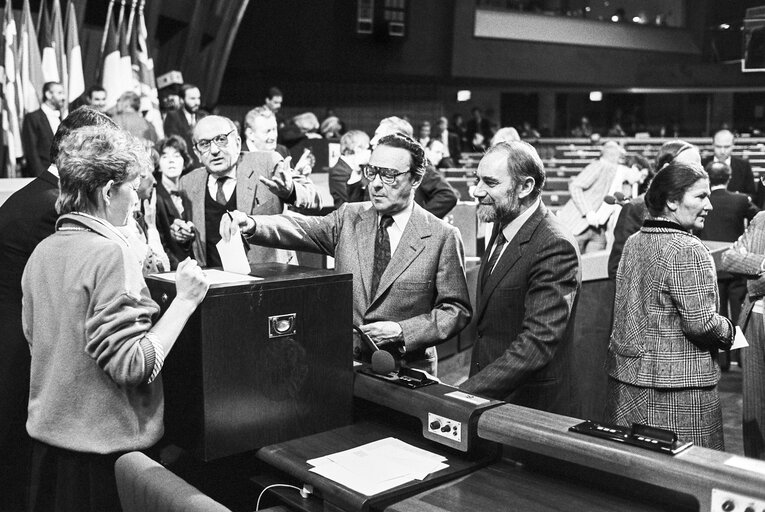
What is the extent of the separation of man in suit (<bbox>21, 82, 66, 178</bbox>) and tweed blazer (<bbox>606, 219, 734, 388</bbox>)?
5246mm

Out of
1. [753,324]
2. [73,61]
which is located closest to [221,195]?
[753,324]

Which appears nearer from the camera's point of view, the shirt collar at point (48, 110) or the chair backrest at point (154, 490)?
the chair backrest at point (154, 490)

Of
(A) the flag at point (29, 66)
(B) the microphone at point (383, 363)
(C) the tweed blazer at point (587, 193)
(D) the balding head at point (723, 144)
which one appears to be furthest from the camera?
(A) the flag at point (29, 66)

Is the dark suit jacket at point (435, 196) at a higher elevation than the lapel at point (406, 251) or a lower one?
higher

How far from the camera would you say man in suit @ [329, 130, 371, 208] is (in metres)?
4.95

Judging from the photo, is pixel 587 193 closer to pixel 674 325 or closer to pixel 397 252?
pixel 674 325

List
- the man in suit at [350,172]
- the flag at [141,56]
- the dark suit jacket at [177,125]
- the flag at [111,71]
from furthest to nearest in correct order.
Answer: the flag at [141,56], the flag at [111,71], the dark suit jacket at [177,125], the man in suit at [350,172]

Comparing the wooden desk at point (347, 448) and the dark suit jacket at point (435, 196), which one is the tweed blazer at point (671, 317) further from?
the dark suit jacket at point (435, 196)

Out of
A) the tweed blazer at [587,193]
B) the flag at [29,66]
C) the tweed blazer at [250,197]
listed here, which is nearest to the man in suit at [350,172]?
the tweed blazer at [250,197]

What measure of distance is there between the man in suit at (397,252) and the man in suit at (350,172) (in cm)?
230

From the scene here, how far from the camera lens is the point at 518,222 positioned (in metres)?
2.44

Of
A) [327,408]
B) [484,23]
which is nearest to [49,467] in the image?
[327,408]

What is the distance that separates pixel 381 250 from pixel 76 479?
3.63 feet

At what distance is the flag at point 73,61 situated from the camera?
816 cm
